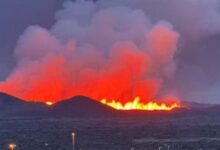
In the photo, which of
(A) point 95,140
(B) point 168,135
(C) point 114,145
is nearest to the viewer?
(C) point 114,145

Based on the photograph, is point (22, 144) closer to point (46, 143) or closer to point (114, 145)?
point (46, 143)

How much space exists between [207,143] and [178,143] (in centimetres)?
548

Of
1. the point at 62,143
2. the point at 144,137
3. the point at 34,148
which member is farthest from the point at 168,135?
the point at 34,148

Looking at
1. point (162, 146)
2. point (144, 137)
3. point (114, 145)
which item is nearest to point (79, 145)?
point (114, 145)

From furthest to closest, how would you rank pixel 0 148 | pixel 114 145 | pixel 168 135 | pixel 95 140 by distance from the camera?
pixel 168 135, pixel 95 140, pixel 114 145, pixel 0 148

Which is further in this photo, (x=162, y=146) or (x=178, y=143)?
(x=178, y=143)

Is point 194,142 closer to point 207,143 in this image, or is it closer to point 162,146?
point 207,143

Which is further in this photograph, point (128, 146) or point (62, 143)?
point (62, 143)

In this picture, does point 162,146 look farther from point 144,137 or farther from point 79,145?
point 144,137

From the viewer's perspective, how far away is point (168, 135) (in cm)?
17338

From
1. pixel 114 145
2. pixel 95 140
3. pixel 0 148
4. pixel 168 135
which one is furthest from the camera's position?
pixel 168 135

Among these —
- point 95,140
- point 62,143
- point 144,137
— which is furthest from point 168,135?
point 62,143

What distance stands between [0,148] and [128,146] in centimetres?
2321

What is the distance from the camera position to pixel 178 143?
472 feet
